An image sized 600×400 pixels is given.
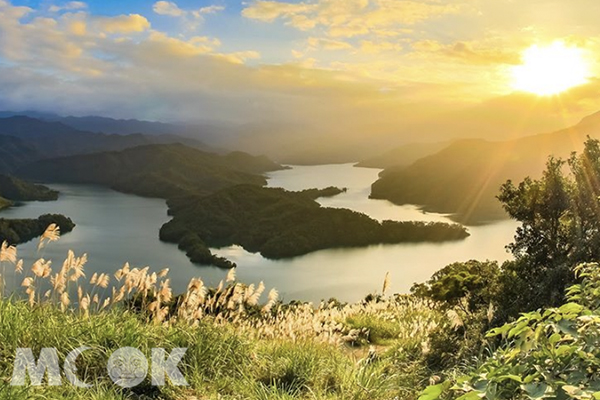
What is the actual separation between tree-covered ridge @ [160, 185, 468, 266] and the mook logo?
91.6 metres

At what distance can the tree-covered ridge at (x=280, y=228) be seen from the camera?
106 meters

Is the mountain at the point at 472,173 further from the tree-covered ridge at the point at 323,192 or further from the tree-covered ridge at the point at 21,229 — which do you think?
the tree-covered ridge at the point at 21,229

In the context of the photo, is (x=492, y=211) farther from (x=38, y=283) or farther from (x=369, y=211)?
(x=38, y=283)

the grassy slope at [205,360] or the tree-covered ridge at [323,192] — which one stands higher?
the grassy slope at [205,360]

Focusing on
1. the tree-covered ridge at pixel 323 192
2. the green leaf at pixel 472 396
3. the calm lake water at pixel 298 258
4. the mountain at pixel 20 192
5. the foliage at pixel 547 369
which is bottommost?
the calm lake water at pixel 298 258

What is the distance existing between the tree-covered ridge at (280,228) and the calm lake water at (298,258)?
3514 mm

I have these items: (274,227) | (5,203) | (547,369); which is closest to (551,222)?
(547,369)

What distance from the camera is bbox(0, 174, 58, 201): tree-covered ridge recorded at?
157500 mm

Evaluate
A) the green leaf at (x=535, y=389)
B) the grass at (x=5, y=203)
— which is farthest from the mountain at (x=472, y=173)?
the green leaf at (x=535, y=389)

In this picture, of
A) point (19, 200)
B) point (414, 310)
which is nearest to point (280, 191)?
point (19, 200)

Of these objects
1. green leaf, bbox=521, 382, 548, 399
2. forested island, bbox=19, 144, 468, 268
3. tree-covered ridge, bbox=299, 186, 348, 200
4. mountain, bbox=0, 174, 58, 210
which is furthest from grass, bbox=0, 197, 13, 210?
green leaf, bbox=521, 382, 548, 399

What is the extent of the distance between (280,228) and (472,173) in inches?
2650

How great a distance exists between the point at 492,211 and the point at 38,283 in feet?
435

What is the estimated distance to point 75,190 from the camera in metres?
192
